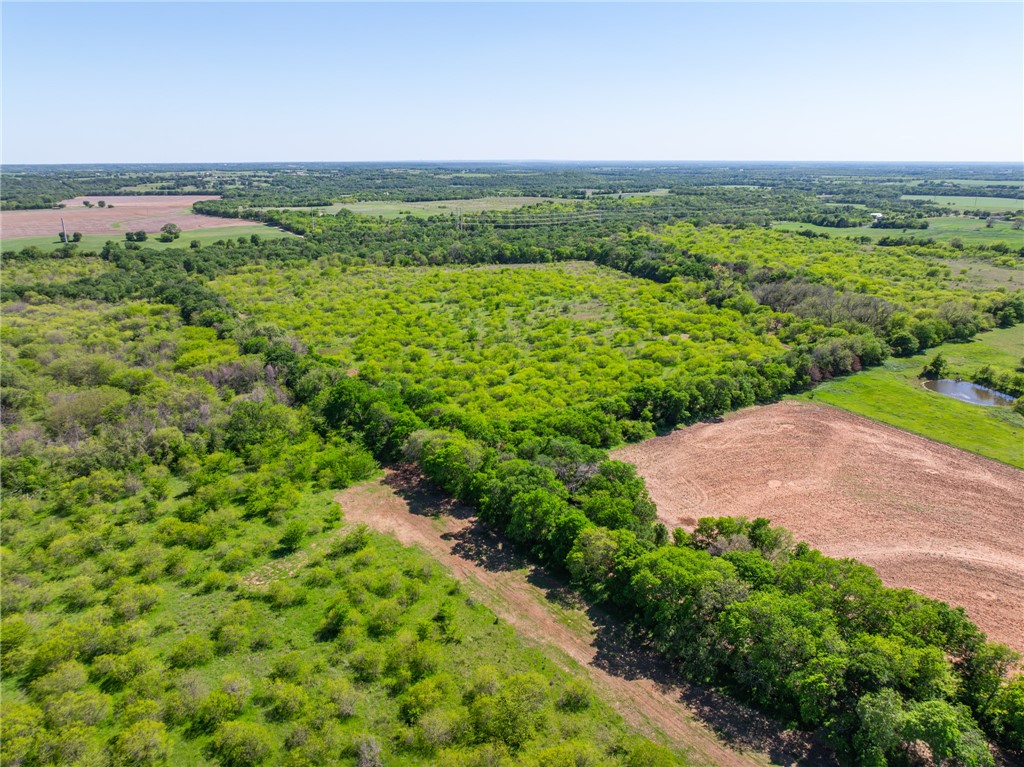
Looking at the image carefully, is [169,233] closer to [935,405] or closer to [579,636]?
[579,636]

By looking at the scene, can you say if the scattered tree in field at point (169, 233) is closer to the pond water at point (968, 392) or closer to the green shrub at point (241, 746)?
the green shrub at point (241, 746)

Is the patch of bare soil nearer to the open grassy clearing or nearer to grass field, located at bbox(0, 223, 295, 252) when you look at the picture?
the open grassy clearing

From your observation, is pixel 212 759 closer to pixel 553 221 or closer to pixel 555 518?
pixel 555 518

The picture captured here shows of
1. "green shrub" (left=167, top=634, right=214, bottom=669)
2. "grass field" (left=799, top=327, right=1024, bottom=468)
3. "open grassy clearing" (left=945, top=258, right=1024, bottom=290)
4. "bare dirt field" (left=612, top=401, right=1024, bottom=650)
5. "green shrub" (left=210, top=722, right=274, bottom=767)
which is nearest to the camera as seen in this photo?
"green shrub" (left=210, top=722, right=274, bottom=767)

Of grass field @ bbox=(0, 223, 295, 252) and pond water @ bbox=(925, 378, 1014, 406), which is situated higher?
grass field @ bbox=(0, 223, 295, 252)

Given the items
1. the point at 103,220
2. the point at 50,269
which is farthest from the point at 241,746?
the point at 103,220

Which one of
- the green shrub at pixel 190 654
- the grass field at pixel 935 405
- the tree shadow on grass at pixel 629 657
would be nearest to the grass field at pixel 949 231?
the grass field at pixel 935 405

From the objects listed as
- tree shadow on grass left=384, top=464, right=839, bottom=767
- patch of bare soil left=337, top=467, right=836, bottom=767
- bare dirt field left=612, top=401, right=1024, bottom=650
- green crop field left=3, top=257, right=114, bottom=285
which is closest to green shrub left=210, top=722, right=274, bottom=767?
patch of bare soil left=337, top=467, right=836, bottom=767
